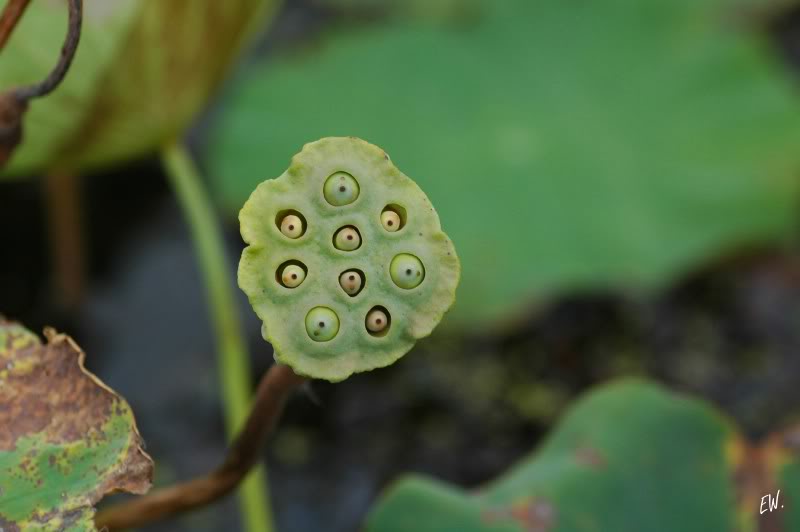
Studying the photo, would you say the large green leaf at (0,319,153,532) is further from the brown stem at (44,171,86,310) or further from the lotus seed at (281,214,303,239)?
the brown stem at (44,171,86,310)

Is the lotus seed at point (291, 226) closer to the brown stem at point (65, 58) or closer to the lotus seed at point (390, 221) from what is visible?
the lotus seed at point (390, 221)

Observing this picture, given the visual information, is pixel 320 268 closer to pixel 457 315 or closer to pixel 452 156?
pixel 457 315

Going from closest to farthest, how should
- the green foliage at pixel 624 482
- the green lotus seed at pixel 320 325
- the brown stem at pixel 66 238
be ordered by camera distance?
the green lotus seed at pixel 320 325 → the green foliage at pixel 624 482 → the brown stem at pixel 66 238

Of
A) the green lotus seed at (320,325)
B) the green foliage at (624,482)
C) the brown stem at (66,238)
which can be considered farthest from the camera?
the brown stem at (66,238)

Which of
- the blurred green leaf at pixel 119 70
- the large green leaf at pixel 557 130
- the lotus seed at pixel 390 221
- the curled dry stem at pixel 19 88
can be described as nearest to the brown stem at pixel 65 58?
the curled dry stem at pixel 19 88

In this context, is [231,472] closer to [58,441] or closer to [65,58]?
[58,441]

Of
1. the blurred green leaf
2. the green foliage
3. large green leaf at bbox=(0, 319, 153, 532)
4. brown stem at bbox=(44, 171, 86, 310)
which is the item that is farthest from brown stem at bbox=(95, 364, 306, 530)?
brown stem at bbox=(44, 171, 86, 310)
